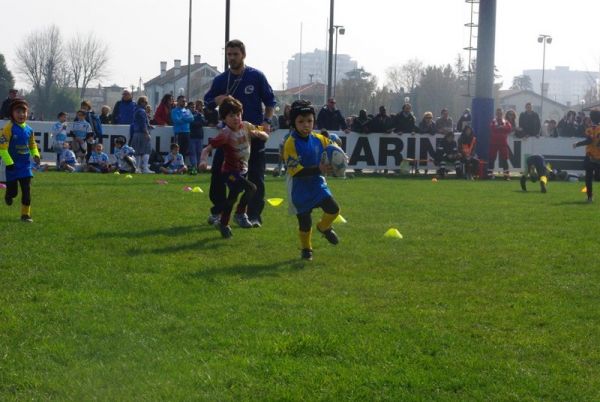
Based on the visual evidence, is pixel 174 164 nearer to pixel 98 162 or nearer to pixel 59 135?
pixel 98 162

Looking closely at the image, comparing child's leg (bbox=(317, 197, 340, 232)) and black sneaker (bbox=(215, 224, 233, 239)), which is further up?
child's leg (bbox=(317, 197, 340, 232))

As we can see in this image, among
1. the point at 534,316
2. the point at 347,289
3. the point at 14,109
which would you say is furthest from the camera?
the point at 14,109

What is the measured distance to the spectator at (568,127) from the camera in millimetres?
30922

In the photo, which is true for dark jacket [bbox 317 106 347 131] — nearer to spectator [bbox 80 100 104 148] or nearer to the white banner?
the white banner

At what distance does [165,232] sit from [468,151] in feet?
56.6

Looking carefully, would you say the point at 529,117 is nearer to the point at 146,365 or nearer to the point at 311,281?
the point at 311,281

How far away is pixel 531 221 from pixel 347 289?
6292 millimetres

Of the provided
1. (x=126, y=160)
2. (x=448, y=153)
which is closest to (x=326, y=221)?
(x=126, y=160)

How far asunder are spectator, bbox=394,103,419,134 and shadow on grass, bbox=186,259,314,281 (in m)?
19.3

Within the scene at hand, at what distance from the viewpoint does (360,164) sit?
92.0 feet

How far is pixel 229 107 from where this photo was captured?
1112cm

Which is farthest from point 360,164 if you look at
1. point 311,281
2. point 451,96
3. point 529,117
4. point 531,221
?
point 451,96

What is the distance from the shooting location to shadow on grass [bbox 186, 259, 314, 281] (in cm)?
842

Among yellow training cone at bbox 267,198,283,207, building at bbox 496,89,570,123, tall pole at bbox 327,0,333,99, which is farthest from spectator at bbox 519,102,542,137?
building at bbox 496,89,570,123
